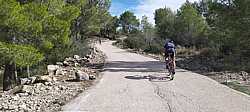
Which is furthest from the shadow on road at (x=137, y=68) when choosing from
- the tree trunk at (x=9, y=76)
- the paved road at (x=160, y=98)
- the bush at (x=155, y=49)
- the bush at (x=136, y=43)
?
the bush at (x=136, y=43)

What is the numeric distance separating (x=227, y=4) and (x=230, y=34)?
77.7 inches

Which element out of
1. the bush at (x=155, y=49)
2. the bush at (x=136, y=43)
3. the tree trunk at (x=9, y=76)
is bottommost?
the tree trunk at (x=9, y=76)

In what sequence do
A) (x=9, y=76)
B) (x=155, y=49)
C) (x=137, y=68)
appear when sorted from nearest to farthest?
(x=137, y=68)
(x=9, y=76)
(x=155, y=49)

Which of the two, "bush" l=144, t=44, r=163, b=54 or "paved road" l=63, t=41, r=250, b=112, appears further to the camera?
"bush" l=144, t=44, r=163, b=54

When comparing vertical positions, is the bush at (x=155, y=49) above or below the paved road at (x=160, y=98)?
above

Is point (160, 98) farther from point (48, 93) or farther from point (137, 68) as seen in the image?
point (137, 68)

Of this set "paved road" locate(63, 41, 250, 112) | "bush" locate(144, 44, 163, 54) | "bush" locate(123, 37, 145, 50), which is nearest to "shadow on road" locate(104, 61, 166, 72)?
"paved road" locate(63, 41, 250, 112)

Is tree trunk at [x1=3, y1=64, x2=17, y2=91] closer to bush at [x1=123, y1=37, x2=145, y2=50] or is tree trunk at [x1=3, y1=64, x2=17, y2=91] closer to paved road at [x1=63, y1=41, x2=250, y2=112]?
paved road at [x1=63, y1=41, x2=250, y2=112]

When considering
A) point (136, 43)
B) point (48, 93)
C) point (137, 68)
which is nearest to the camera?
point (48, 93)

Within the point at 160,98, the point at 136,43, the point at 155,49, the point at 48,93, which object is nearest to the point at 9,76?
the point at 48,93

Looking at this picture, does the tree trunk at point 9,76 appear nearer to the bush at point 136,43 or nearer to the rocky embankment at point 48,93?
the rocky embankment at point 48,93

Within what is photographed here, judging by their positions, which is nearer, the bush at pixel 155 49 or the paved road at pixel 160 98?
the paved road at pixel 160 98

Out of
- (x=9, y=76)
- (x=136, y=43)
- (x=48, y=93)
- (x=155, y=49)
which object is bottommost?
(x=9, y=76)

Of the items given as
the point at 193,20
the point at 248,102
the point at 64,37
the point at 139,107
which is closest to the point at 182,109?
the point at 139,107
